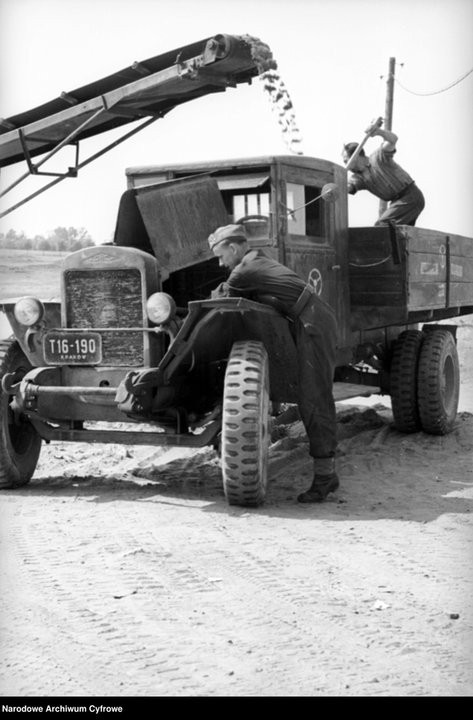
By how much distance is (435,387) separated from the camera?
31.2 feet

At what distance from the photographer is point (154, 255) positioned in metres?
7.48

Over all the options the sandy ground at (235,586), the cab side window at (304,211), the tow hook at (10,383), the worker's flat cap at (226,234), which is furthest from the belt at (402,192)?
the tow hook at (10,383)

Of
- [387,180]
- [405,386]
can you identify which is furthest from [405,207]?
[405,386]

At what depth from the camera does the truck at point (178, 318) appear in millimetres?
A: 6668

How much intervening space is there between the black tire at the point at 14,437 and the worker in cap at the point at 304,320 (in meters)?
1.68

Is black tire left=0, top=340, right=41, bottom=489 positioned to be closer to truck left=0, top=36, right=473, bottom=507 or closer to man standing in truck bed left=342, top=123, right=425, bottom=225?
truck left=0, top=36, right=473, bottom=507

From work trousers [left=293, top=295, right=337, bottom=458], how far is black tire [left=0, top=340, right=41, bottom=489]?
208 cm

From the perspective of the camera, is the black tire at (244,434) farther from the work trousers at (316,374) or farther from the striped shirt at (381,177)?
the striped shirt at (381,177)

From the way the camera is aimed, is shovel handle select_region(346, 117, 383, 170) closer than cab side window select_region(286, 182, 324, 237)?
No

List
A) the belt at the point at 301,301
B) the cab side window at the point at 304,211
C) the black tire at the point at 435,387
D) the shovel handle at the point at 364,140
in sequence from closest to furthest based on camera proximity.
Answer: the belt at the point at 301,301, the cab side window at the point at 304,211, the shovel handle at the point at 364,140, the black tire at the point at 435,387

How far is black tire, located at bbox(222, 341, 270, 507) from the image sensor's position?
20.8 feet

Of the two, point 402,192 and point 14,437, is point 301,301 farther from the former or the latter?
point 402,192

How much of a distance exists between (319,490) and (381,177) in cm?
366

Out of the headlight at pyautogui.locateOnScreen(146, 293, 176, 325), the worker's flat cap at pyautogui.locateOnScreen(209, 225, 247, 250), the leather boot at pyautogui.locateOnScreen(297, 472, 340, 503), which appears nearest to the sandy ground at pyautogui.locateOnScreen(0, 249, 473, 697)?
the leather boot at pyautogui.locateOnScreen(297, 472, 340, 503)
